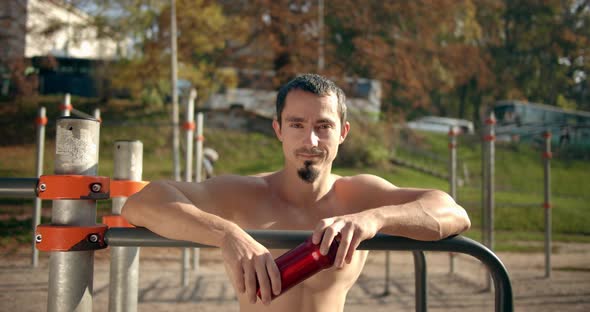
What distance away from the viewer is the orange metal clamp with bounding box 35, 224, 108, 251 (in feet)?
4.71

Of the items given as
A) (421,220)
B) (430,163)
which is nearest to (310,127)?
(421,220)

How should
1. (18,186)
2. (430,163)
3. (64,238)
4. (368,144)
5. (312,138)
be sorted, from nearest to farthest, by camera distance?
(64,238), (18,186), (312,138), (368,144), (430,163)

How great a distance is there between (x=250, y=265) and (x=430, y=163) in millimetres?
17568

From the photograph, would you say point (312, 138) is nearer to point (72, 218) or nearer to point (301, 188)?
point (301, 188)

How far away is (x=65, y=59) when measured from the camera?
15.1 m

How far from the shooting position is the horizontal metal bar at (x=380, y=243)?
56.1 inches

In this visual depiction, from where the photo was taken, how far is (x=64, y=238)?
1437 millimetres

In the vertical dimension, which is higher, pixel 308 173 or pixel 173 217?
pixel 308 173

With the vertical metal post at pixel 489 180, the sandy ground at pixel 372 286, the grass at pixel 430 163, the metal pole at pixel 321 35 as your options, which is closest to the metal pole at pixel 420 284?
the sandy ground at pixel 372 286

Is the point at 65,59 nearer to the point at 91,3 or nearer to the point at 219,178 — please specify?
the point at 91,3

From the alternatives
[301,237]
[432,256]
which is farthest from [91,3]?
[301,237]

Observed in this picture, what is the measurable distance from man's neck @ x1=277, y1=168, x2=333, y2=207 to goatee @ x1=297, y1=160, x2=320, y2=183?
44 millimetres

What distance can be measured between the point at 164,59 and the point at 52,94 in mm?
5649

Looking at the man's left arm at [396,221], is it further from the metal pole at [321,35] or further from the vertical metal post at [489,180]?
the metal pole at [321,35]
